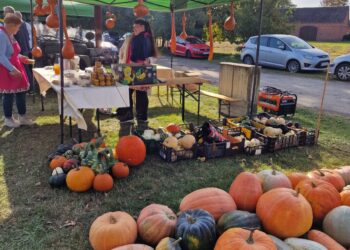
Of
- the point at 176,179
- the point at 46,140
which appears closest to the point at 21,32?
the point at 46,140

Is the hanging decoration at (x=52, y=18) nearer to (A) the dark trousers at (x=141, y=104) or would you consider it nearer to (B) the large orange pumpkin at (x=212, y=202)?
(A) the dark trousers at (x=141, y=104)

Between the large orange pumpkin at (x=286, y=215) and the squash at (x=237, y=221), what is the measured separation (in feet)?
0.33

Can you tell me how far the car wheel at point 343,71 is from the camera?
43.9ft

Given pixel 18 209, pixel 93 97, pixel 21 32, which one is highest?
pixel 21 32

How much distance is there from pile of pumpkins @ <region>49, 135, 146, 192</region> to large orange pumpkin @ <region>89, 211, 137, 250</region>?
1.15 meters

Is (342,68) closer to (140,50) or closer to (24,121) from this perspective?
(140,50)

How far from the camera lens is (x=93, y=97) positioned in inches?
198

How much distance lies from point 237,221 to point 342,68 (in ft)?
42.6

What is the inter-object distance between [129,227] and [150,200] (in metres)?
1.08

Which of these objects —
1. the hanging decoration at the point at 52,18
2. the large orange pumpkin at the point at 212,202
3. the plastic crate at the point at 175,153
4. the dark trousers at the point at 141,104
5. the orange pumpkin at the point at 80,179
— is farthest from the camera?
the dark trousers at the point at 141,104

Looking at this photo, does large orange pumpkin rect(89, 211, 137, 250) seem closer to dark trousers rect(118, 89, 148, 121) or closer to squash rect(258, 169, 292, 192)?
squash rect(258, 169, 292, 192)

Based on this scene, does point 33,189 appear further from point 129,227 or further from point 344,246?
point 344,246

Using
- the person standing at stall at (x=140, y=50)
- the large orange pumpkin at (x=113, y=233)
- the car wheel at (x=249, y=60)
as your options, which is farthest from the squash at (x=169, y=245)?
the car wheel at (x=249, y=60)

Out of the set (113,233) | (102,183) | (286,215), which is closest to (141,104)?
(102,183)
